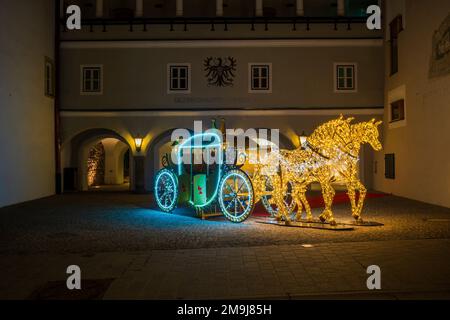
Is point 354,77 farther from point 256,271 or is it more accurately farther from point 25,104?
point 256,271

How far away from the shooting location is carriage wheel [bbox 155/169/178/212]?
43.4ft

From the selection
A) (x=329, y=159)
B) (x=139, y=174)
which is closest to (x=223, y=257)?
(x=329, y=159)

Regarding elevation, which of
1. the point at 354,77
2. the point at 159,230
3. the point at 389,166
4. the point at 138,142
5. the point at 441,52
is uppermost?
the point at 354,77

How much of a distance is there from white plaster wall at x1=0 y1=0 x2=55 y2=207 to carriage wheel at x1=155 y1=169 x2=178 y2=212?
19.9ft

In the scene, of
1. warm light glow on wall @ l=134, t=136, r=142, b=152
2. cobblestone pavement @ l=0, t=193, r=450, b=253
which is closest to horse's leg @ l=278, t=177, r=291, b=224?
cobblestone pavement @ l=0, t=193, r=450, b=253

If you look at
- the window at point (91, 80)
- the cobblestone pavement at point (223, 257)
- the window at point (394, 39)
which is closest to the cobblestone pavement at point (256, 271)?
the cobblestone pavement at point (223, 257)

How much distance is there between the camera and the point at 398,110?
1992 centimetres

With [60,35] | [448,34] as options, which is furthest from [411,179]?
[60,35]

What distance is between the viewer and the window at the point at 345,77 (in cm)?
2155

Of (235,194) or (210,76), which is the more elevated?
(210,76)

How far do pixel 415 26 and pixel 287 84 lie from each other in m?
6.28

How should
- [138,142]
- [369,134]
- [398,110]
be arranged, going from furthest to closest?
[138,142]
[398,110]
[369,134]

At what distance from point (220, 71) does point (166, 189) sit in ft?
30.5
